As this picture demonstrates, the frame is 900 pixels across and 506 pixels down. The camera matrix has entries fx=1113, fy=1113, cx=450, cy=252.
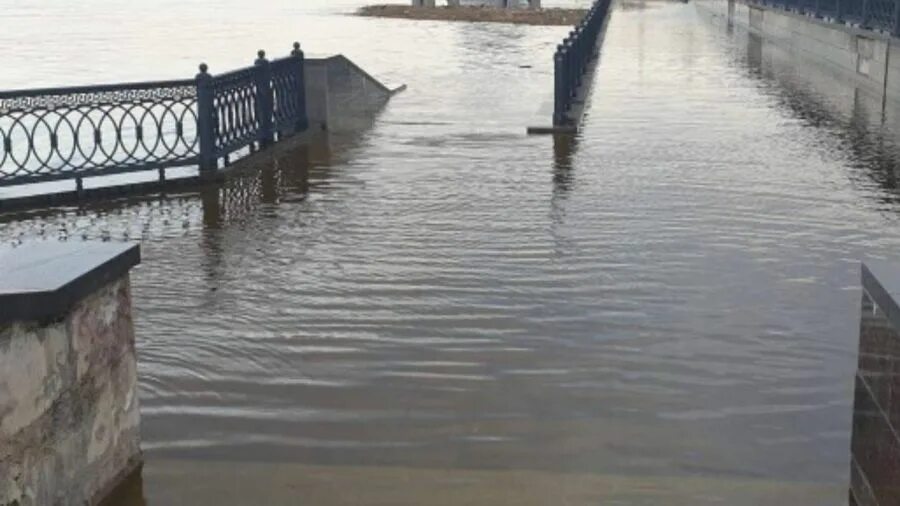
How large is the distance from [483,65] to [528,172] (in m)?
16.5

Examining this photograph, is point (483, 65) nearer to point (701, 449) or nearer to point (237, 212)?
point (237, 212)

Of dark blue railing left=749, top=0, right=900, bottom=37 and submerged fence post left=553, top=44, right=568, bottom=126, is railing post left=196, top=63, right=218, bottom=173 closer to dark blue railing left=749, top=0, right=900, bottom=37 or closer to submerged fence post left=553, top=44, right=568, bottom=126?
submerged fence post left=553, top=44, right=568, bottom=126

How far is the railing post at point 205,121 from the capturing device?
37.7 ft

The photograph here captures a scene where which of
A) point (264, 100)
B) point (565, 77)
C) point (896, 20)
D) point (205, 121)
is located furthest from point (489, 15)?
point (205, 121)

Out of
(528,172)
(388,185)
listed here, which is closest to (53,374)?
(388,185)

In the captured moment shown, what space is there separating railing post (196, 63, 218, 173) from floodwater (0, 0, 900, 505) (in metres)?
0.39

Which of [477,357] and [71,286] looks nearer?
[71,286]

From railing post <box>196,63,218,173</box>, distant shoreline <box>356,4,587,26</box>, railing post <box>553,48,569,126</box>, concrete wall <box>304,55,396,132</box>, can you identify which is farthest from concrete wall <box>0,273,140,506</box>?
distant shoreline <box>356,4,587,26</box>

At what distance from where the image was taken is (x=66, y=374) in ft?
13.8

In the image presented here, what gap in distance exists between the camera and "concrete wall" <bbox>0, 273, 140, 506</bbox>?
12.9 ft

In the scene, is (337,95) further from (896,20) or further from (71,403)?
(71,403)

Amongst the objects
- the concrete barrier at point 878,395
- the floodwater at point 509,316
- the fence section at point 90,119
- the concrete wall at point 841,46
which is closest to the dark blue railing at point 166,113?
the fence section at point 90,119

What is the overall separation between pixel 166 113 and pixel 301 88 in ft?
10.2

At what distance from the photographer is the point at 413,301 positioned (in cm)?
731
